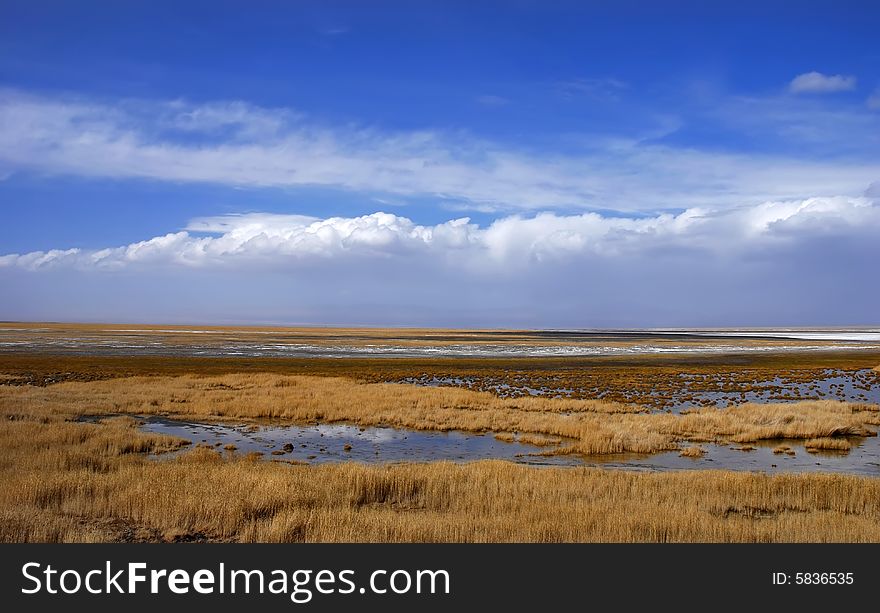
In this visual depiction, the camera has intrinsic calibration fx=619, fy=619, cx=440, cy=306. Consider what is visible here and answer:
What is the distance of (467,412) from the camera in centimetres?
3127

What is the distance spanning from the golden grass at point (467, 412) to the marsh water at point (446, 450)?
1233 mm

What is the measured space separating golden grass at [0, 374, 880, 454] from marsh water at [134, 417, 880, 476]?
1.23 meters

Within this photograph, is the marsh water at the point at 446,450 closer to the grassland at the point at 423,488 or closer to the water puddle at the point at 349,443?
the water puddle at the point at 349,443

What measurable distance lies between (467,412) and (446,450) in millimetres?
7958

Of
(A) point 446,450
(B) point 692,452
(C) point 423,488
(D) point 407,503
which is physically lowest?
(A) point 446,450

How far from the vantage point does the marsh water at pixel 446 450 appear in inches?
826

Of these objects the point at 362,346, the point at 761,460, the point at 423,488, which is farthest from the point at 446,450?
the point at 362,346

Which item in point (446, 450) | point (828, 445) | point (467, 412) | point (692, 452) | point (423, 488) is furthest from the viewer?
point (467, 412)

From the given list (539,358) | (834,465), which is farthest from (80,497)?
(539,358)

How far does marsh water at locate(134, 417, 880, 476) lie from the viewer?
2098cm

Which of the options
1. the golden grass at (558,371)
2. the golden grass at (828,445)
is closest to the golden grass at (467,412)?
the golden grass at (828,445)

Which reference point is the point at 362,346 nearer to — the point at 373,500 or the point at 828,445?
the point at 828,445

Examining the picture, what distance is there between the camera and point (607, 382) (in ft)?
159
